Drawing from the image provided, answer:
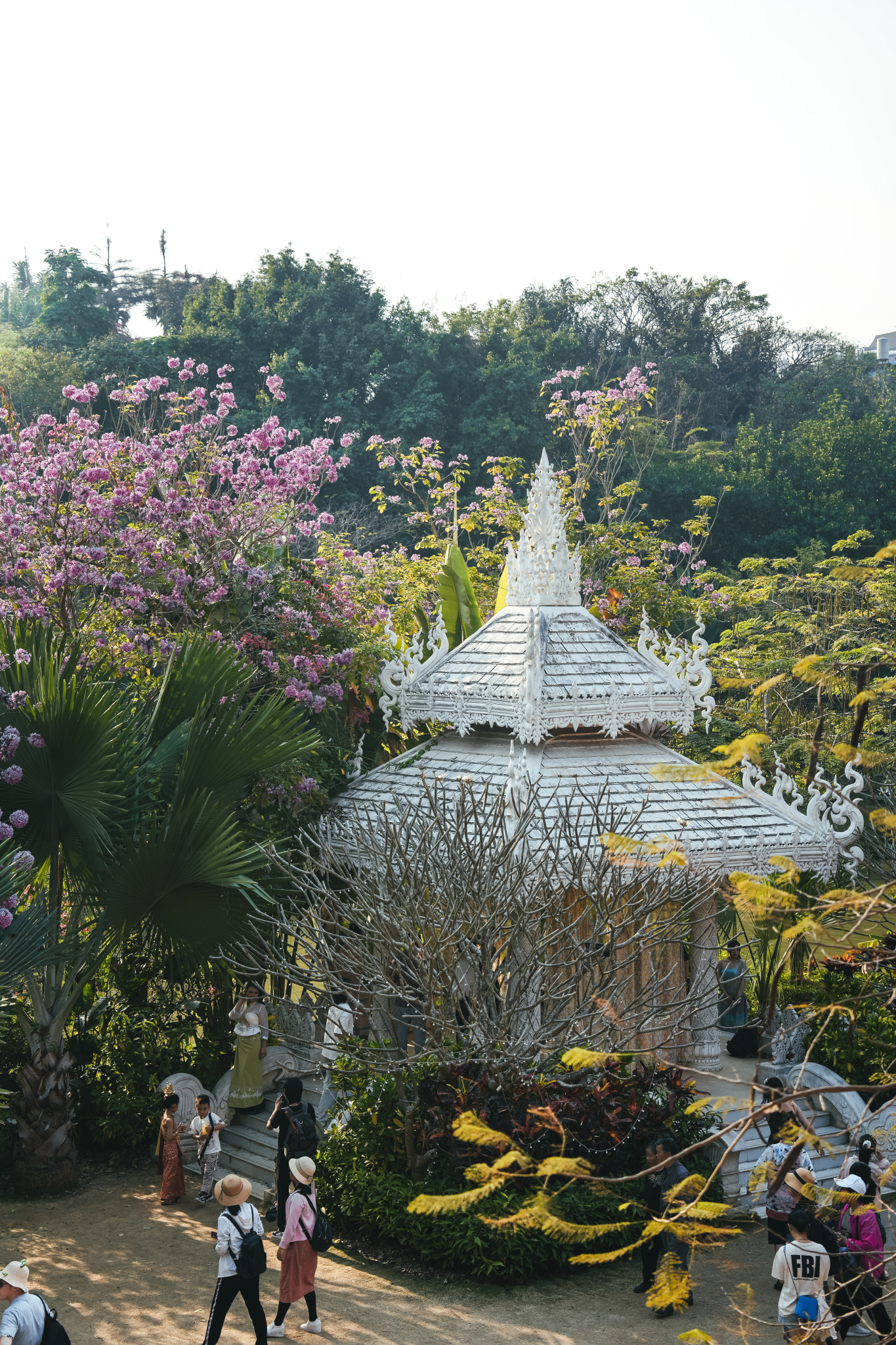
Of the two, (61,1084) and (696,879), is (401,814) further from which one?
(61,1084)

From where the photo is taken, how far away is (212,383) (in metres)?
38.7

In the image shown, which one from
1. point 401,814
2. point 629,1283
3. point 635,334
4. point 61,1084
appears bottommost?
point 629,1283

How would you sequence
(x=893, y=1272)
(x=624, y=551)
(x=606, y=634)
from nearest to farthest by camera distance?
(x=893, y=1272), (x=606, y=634), (x=624, y=551)

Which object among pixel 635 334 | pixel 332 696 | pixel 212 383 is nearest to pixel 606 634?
pixel 332 696

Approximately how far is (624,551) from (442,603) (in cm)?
534

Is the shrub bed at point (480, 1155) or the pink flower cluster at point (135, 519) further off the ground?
the pink flower cluster at point (135, 519)

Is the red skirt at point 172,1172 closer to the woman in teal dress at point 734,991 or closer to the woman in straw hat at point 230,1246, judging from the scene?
the woman in straw hat at point 230,1246

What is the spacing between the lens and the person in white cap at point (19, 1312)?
20.6 feet

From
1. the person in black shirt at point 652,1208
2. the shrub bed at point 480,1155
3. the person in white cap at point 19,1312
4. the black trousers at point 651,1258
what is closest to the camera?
the person in white cap at point 19,1312

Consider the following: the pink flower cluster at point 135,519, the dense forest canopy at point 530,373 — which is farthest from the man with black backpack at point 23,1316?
the dense forest canopy at point 530,373

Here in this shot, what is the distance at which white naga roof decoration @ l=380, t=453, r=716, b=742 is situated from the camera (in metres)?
11.9

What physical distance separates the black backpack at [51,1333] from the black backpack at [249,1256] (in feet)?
3.98

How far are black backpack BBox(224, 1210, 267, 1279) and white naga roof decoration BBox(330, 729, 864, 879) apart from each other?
13.3ft

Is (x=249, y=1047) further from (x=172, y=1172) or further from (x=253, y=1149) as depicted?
(x=172, y=1172)
